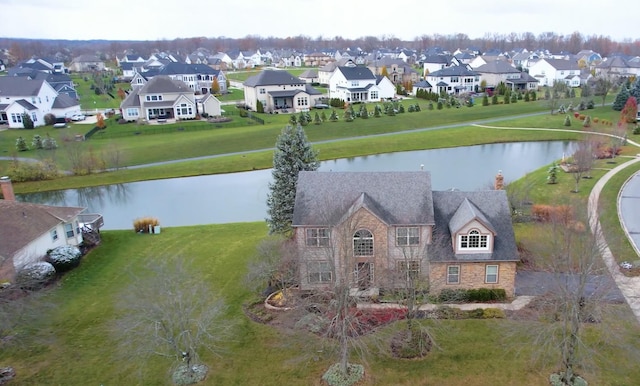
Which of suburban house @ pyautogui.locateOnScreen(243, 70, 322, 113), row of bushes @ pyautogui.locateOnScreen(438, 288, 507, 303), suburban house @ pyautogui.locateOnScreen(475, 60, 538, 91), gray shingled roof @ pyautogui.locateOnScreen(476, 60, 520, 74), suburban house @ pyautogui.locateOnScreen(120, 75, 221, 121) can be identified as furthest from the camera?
gray shingled roof @ pyautogui.locateOnScreen(476, 60, 520, 74)

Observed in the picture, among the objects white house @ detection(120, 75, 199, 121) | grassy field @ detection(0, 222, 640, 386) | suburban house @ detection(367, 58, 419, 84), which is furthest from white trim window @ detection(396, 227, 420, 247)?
suburban house @ detection(367, 58, 419, 84)

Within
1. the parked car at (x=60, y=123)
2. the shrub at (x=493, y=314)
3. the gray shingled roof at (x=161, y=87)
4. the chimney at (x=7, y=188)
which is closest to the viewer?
the shrub at (x=493, y=314)

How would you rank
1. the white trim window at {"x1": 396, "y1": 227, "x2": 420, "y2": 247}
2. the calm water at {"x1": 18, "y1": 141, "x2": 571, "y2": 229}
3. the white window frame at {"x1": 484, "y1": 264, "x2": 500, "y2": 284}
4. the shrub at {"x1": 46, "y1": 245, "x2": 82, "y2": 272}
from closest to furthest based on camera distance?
the white window frame at {"x1": 484, "y1": 264, "x2": 500, "y2": 284}
the white trim window at {"x1": 396, "y1": 227, "x2": 420, "y2": 247}
the shrub at {"x1": 46, "y1": 245, "x2": 82, "y2": 272}
the calm water at {"x1": 18, "y1": 141, "x2": 571, "y2": 229}

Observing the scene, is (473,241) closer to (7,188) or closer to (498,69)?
(7,188)

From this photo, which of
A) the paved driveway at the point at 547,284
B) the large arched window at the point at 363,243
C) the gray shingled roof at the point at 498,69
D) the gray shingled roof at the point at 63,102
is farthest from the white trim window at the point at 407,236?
the gray shingled roof at the point at 498,69

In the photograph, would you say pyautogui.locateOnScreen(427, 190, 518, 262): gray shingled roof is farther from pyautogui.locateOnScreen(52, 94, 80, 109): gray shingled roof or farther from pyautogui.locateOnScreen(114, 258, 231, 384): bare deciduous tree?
pyautogui.locateOnScreen(52, 94, 80, 109): gray shingled roof

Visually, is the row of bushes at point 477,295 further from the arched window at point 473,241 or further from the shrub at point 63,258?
the shrub at point 63,258

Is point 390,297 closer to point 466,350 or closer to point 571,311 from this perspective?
point 466,350
